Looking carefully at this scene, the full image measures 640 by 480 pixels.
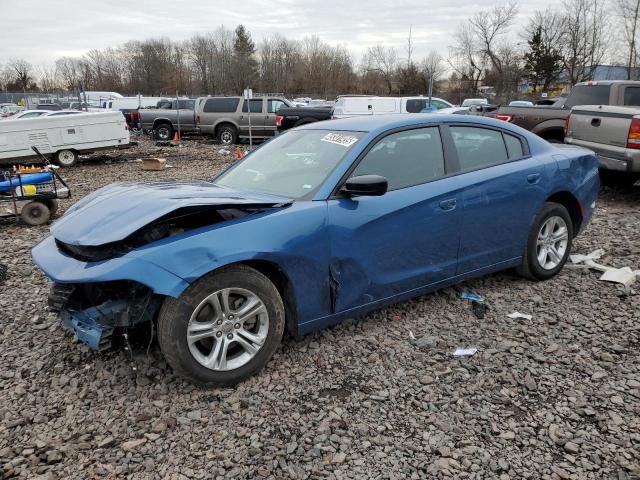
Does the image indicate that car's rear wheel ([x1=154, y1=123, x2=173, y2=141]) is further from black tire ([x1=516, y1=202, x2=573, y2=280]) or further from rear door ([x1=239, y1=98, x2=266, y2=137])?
black tire ([x1=516, y1=202, x2=573, y2=280])

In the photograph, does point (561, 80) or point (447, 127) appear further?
point (561, 80)

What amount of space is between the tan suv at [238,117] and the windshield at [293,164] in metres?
16.0

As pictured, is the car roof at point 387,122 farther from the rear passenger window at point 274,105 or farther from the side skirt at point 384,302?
the rear passenger window at point 274,105

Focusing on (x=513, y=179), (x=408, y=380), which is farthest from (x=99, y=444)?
(x=513, y=179)

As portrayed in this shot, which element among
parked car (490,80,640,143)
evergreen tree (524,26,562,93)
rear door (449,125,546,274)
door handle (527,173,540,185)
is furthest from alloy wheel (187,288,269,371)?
evergreen tree (524,26,562,93)

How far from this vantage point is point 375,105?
1917 cm

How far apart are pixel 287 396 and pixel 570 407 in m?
1.61

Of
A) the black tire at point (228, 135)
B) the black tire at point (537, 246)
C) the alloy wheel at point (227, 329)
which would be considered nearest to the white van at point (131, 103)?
the black tire at point (228, 135)

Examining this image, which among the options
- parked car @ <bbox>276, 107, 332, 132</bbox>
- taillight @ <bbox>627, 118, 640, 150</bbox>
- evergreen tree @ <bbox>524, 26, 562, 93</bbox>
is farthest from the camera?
evergreen tree @ <bbox>524, 26, 562, 93</bbox>

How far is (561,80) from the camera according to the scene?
5075cm

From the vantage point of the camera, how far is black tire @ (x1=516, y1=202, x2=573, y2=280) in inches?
172

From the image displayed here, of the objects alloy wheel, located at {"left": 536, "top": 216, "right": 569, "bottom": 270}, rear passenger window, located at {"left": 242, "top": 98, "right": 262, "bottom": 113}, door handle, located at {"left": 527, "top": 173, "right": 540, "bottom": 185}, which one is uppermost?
rear passenger window, located at {"left": 242, "top": 98, "right": 262, "bottom": 113}

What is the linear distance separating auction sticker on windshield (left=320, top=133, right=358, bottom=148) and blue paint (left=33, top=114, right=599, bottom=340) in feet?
0.28

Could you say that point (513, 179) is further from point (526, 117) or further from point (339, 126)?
point (526, 117)
